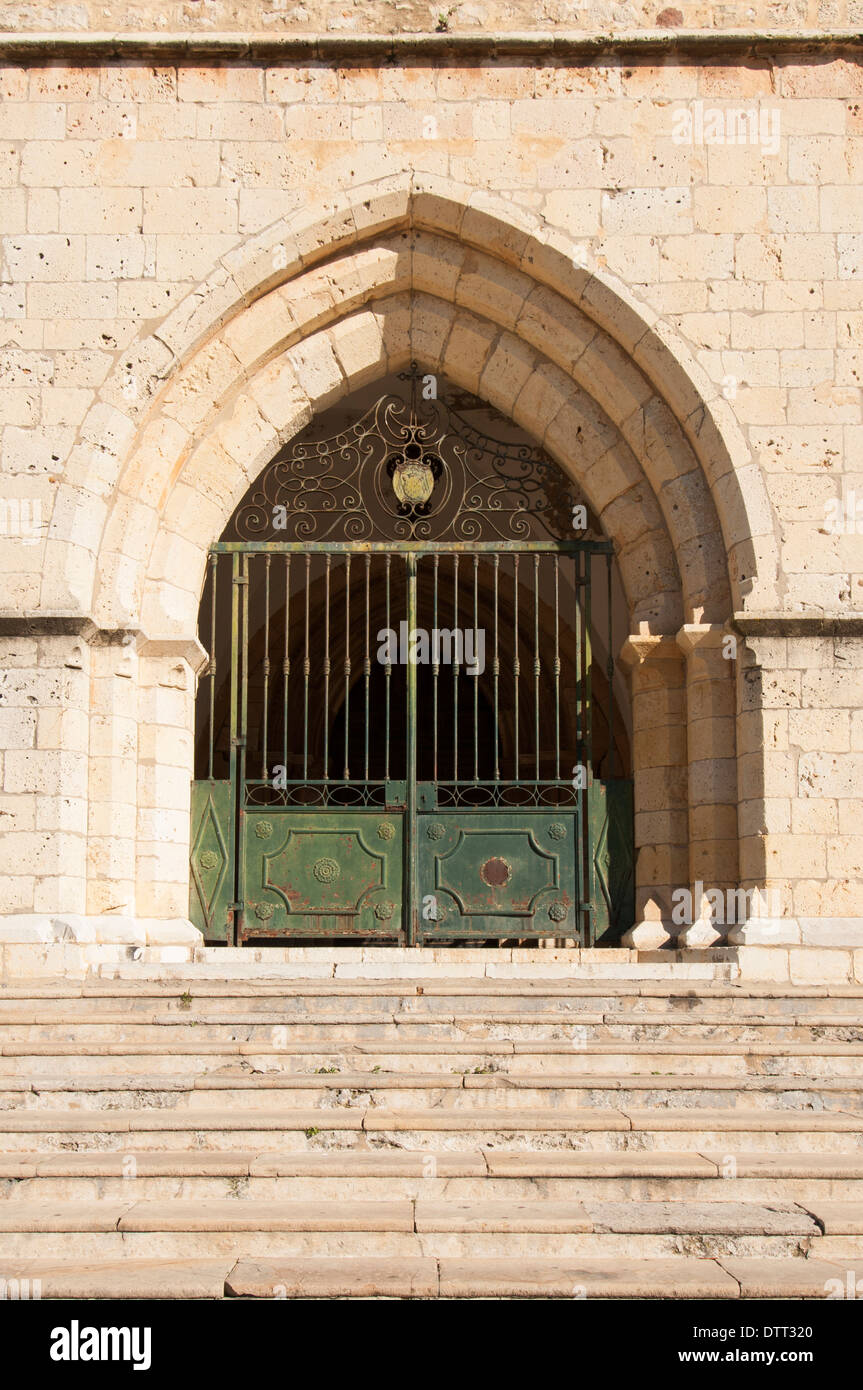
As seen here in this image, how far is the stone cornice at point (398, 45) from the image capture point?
7.12m

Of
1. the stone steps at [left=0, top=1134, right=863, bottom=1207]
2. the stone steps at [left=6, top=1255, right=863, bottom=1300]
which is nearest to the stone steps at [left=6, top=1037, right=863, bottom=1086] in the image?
the stone steps at [left=0, top=1134, right=863, bottom=1207]

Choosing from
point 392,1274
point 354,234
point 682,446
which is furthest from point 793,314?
point 392,1274

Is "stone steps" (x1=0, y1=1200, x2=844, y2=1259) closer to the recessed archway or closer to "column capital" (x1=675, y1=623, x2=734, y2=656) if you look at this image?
the recessed archway

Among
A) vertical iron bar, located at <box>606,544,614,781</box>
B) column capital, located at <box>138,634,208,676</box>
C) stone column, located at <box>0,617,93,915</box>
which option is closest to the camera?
stone column, located at <box>0,617,93,915</box>

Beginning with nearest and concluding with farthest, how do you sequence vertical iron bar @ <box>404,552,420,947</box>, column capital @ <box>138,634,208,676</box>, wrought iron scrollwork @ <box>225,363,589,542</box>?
column capital @ <box>138,634,208,676</box>
vertical iron bar @ <box>404,552,420,947</box>
wrought iron scrollwork @ <box>225,363,589,542</box>

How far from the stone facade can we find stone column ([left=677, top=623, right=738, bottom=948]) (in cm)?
2

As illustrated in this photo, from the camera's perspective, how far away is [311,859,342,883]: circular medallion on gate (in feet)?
24.5

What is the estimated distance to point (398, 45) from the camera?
23.5ft

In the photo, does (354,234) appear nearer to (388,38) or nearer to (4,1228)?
(388,38)

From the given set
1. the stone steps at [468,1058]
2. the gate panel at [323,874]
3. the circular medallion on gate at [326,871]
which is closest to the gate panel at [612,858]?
the gate panel at [323,874]

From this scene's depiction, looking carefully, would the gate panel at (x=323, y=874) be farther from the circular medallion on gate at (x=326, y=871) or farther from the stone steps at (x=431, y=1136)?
the stone steps at (x=431, y=1136)

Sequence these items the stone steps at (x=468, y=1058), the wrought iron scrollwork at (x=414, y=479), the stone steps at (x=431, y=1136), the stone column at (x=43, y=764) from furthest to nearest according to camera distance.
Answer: the wrought iron scrollwork at (x=414, y=479) → the stone column at (x=43, y=764) → the stone steps at (x=468, y=1058) → the stone steps at (x=431, y=1136)

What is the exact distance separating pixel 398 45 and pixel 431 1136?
5.60m

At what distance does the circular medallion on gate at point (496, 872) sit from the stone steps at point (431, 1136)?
0.98 metres
